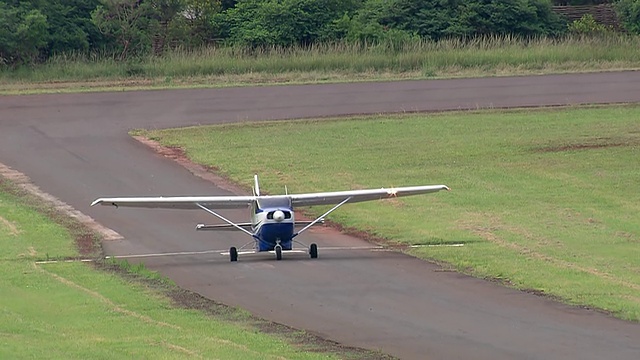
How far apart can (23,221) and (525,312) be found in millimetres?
11738

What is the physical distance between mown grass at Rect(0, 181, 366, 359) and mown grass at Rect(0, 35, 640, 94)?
25.4 m

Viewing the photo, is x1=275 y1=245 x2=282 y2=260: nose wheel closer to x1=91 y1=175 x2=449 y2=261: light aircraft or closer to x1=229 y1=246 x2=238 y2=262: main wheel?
x1=91 y1=175 x2=449 y2=261: light aircraft

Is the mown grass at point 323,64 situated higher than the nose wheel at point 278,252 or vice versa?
the nose wheel at point 278,252

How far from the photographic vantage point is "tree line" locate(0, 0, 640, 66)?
49.1 metres

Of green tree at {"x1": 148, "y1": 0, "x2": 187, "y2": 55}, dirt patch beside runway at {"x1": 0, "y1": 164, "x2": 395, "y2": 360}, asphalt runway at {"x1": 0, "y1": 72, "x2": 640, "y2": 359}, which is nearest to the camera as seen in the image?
dirt patch beside runway at {"x1": 0, "y1": 164, "x2": 395, "y2": 360}

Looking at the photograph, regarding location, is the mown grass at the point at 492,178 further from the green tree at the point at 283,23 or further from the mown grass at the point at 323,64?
the green tree at the point at 283,23

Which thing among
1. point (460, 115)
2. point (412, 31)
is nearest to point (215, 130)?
point (460, 115)

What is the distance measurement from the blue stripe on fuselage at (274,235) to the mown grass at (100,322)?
197cm

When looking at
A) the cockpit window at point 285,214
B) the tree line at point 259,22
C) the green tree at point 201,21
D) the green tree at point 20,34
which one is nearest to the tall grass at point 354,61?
the green tree at point 20,34

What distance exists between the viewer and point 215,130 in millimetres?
35594

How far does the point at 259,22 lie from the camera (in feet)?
172

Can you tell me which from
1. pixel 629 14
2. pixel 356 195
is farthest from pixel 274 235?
pixel 629 14

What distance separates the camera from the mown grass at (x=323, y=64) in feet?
148

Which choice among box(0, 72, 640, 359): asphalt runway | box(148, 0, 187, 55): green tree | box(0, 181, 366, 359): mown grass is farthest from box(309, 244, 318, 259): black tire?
box(148, 0, 187, 55): green tree
